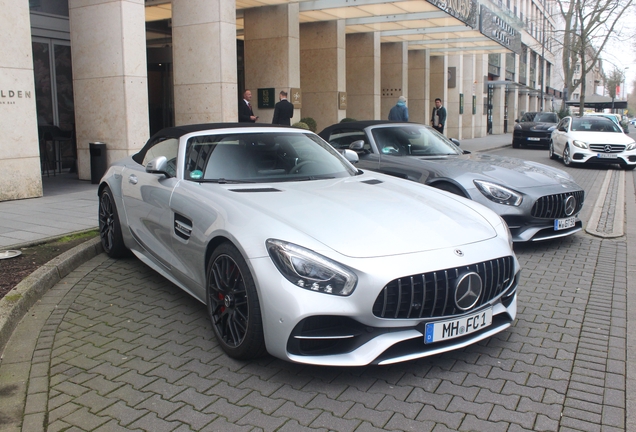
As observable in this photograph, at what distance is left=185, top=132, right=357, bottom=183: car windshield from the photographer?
15.6ft

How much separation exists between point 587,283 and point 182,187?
368 centimetres

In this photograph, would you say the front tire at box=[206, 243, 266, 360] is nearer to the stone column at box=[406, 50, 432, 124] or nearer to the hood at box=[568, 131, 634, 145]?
the hood at box=[568, 131, 634, 145]

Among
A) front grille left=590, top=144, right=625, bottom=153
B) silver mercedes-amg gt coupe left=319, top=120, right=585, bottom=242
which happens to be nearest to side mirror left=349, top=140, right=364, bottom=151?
silver mercedes-amg gt coupe left=319, top=120, right=585, bottom=242

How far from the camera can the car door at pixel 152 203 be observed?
4.76m

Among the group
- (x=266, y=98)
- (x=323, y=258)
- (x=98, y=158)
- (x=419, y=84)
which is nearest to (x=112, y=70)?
(x=98, y=158)

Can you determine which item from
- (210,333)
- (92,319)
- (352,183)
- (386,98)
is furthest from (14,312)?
(386,98)

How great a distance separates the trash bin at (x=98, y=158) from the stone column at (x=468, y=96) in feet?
91.5

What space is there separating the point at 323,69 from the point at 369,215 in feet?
56.7

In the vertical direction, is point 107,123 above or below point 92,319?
above

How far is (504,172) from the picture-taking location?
713 cm

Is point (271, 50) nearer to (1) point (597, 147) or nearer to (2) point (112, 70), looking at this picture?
(2) point (112, 70)

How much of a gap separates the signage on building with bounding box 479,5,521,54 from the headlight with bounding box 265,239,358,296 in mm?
21417

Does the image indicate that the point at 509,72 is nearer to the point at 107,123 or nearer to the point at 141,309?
the point at 107,123

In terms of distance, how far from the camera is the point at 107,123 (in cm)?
1191
